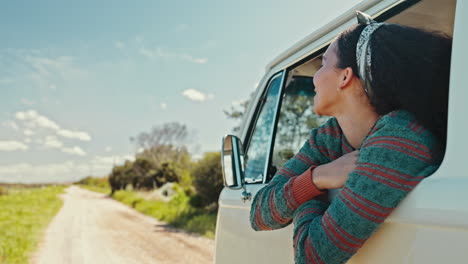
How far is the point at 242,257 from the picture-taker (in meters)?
2.09

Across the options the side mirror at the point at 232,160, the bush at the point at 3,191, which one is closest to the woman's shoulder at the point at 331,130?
the side mirror at the point at 232,160

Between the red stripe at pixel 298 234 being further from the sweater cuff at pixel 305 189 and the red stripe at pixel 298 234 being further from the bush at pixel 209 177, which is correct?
the bush at pixel 209 177

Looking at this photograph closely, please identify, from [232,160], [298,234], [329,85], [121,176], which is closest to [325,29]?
[329,85]

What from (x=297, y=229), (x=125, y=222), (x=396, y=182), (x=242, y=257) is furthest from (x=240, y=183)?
(x=125, y=222)

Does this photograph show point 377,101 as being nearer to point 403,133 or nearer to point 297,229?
point 403,133

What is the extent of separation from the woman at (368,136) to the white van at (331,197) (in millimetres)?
Answer: 65

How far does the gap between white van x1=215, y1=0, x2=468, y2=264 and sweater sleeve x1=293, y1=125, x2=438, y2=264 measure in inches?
1.8

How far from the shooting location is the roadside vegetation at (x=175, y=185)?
12023 millimetres

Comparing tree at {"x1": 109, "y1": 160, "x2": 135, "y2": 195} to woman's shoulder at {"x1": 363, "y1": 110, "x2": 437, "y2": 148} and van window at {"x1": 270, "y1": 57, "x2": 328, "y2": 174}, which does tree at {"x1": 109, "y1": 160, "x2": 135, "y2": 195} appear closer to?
van window at {"x1": 270, "y1": 57, "x2": 328, "y2": 174}

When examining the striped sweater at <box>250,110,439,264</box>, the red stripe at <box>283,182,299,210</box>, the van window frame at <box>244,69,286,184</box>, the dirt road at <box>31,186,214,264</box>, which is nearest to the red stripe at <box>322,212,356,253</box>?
the striped sweater at <box>250,110,439,264</box>

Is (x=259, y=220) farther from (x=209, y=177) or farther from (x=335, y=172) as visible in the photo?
(x=209, y=177)

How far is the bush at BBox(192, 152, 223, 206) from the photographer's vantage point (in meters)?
12.0

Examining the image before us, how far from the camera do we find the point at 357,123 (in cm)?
137

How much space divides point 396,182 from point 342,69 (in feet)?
1.57
